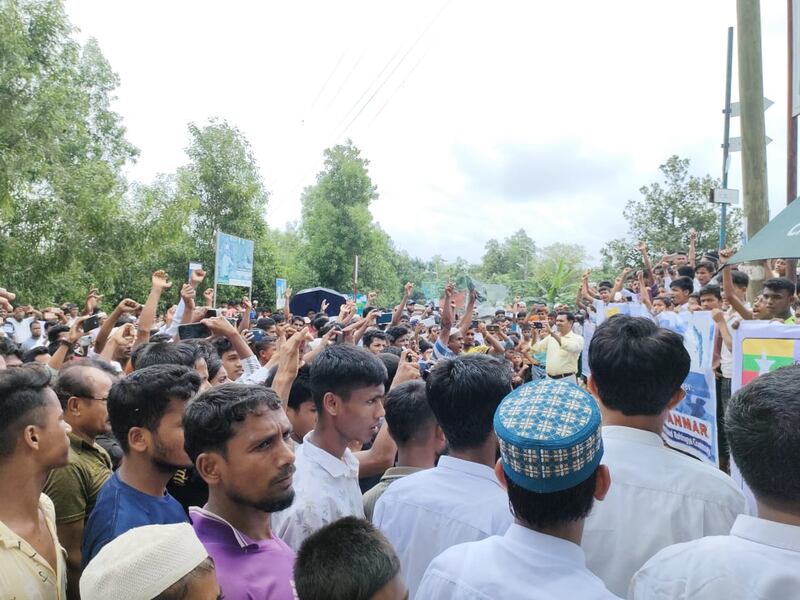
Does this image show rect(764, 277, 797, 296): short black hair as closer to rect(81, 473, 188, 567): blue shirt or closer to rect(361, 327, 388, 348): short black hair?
rect(361, 327, 388, 348): short black hair

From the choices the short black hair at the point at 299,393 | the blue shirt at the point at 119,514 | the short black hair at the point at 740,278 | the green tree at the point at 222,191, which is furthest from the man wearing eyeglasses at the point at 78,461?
the green tree at the point at 222,191

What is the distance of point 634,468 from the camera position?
2070mm

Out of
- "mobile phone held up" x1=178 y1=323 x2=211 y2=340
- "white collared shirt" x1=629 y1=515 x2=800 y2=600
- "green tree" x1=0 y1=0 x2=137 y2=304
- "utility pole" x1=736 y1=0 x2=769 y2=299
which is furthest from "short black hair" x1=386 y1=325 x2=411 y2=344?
"green tree" x1=0 y1=0 x2=137 y2=304

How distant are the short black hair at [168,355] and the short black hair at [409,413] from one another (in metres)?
1.50

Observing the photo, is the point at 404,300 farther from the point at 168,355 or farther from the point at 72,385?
the point at 72,385

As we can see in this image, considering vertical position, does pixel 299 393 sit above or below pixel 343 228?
below

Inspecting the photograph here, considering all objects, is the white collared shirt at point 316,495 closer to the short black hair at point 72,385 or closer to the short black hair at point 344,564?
the short black hair at point 344,564

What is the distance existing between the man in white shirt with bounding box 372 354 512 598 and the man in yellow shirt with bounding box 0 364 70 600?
3.73ft

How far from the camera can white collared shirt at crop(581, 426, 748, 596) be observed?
1969 millimetres

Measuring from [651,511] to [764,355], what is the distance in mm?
2017

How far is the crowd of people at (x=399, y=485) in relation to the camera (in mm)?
1544

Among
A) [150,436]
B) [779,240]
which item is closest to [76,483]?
[150,436]

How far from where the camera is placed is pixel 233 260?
16812mm

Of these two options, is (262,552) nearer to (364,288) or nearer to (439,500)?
(439,500)
